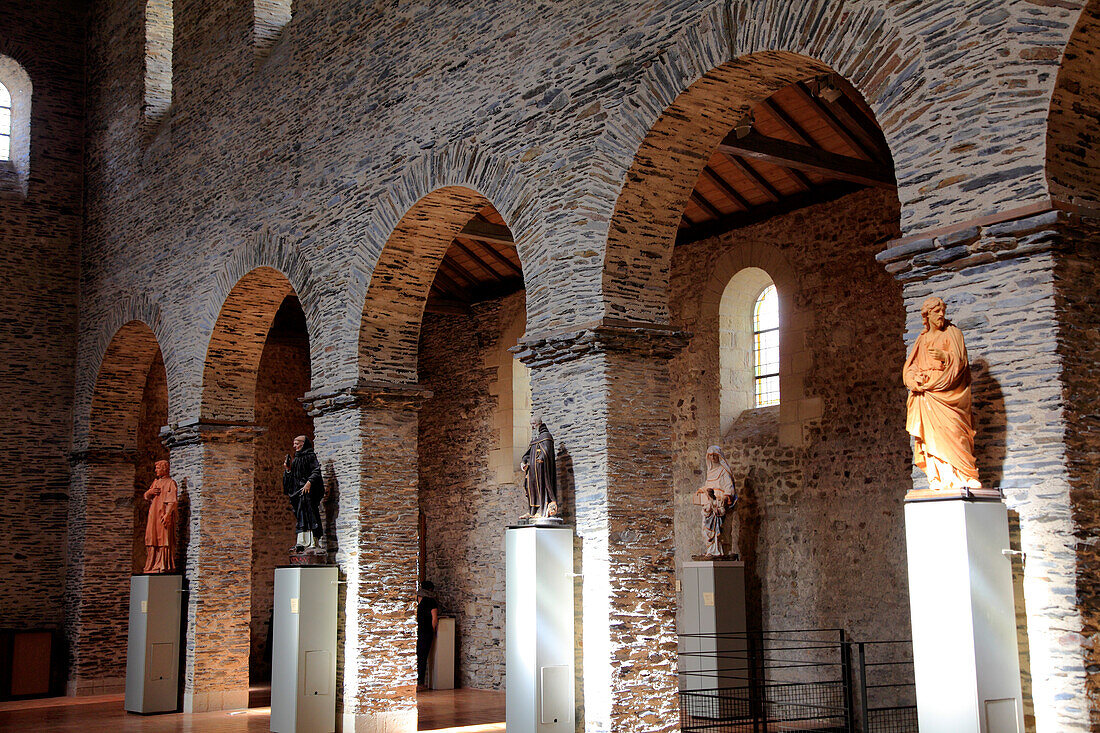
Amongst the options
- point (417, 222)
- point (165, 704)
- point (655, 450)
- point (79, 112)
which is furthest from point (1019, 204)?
point (79, 112)

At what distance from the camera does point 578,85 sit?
9.58 m

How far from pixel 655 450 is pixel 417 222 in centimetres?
404

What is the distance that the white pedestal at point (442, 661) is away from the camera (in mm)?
16797

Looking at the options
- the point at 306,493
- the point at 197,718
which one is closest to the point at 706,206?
the point at 306,493

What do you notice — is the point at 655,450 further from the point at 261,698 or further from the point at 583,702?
the point at 261,698

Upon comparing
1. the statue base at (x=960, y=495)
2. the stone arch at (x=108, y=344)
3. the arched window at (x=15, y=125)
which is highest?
the arched window at (x=15, y=125)

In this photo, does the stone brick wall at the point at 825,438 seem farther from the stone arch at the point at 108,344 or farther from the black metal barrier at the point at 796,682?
the stone arch at the point at 108,344

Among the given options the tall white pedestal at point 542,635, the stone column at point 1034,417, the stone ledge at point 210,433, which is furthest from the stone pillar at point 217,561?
the stone column at point 1034,417

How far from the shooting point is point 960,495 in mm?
6004

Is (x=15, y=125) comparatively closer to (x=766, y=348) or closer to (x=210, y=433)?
(x=210, y=433)

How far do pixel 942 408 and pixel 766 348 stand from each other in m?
7.84

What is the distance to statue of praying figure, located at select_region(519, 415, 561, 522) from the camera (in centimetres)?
914

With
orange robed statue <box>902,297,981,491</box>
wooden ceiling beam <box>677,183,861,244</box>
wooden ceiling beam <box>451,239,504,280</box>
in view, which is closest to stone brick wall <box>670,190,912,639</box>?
wooden ceiling beam <box>677,183,861,244</box>

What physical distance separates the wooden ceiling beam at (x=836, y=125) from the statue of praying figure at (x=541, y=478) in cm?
473
